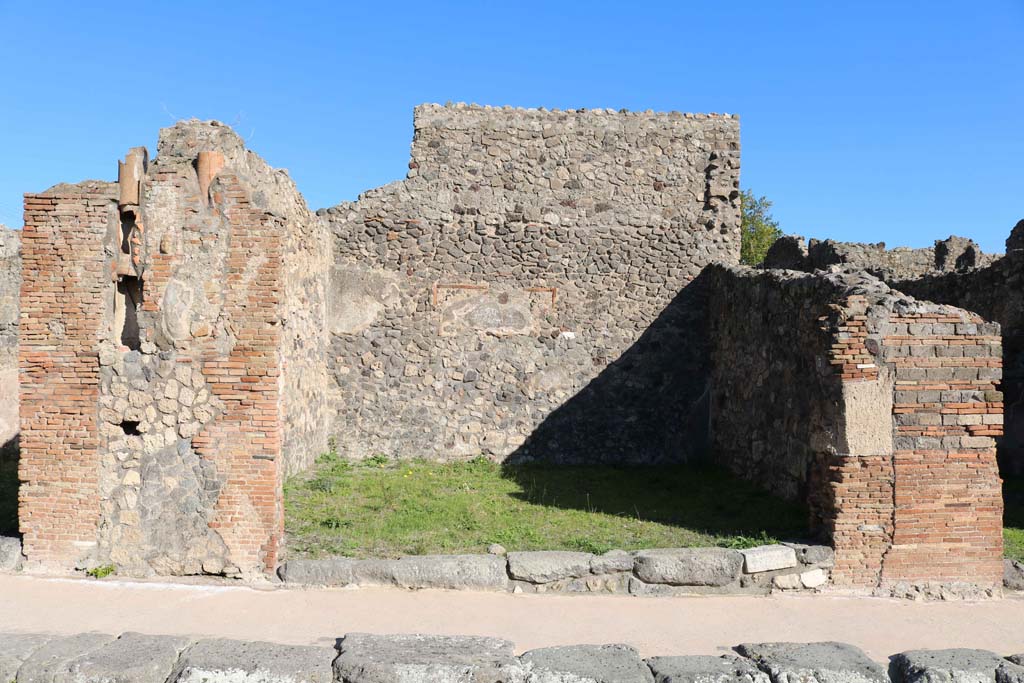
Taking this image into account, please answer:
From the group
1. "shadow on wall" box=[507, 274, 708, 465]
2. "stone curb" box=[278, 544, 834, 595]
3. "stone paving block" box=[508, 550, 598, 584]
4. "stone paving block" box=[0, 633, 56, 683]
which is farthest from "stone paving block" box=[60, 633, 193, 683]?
"shadow on wall" box=[507, 274, 708, 465]

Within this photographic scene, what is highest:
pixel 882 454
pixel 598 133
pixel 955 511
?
pixel 598 133

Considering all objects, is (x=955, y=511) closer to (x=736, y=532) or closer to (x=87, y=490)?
(x=736, y=532)

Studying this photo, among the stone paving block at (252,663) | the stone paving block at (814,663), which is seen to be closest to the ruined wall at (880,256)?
the stone paving block at (814,663)

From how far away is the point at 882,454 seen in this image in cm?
626

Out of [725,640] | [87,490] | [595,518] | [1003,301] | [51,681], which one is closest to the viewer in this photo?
[51,681]

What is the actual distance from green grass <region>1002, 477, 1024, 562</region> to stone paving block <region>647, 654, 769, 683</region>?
3.43 m

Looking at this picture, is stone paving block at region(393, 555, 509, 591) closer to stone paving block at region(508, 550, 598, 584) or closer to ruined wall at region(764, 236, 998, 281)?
stone paving block at region(508, 550, 598, 584)

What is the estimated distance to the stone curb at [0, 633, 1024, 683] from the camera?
14.2ft

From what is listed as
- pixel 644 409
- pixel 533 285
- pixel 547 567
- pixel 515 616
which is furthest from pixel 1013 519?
pixel 533 285

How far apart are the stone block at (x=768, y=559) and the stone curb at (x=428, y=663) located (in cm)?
136

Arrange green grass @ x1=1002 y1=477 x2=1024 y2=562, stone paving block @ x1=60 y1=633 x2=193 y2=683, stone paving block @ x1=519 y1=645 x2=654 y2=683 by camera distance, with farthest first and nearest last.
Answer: green grass @ x1=1002 y1=477 x2=1024 y2=562 < stone paving block @ x1=519 y1=645 x2=654 y2=683 < stone paving block @ x1=60 y1=633 x2=193 y2=683

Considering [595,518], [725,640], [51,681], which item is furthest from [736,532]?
[51,681]

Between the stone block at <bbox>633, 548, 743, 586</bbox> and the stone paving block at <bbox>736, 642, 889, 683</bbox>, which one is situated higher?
the stone block at <bbox>633, 548, 743, 586</bbox>

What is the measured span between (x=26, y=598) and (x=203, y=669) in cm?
215
